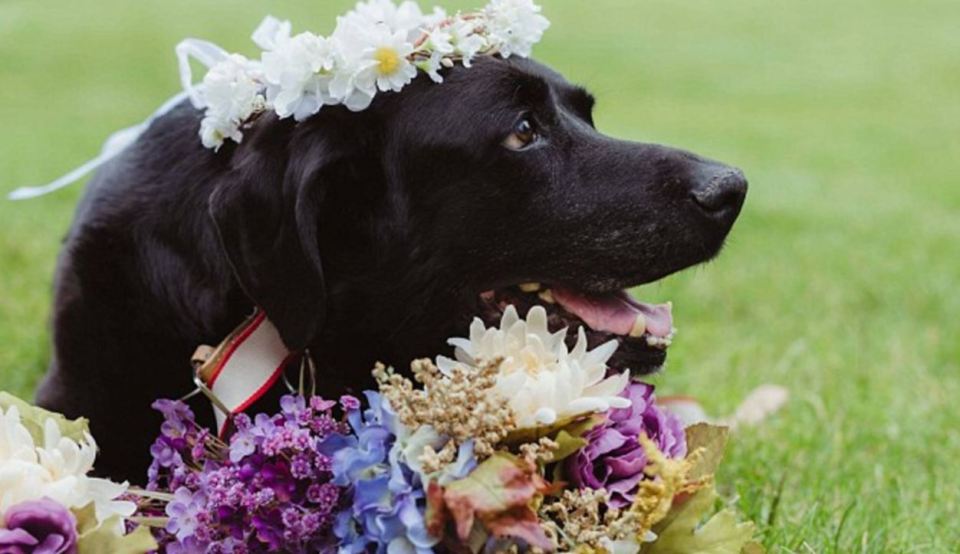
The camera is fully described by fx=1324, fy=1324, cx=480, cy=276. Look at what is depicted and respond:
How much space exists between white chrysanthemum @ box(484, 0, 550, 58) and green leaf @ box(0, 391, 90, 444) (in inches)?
42.3

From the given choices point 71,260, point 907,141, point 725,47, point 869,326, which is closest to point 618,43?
point 725,47

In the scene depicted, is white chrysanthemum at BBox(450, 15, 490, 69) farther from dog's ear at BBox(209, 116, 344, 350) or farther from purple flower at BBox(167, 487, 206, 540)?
purple flower at BBox(167, 487, 206, 540)

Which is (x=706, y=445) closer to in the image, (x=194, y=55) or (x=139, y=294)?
(x=139, y=294)

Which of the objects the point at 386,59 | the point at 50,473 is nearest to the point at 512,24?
the point at 386,59

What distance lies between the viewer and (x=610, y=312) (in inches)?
102

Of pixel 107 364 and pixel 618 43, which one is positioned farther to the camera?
pixel 618 43

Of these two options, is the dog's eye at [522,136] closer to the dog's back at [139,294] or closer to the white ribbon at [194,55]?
the dog's back at [139,294]

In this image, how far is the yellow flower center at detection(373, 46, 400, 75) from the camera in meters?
2.41

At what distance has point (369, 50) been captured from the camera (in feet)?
7.84

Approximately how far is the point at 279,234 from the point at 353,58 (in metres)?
0.34

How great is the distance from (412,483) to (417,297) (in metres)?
0.73

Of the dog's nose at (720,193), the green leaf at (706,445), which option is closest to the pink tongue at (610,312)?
the dog's nose at (720,193)

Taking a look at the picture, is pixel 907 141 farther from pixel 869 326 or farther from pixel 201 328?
pixel 201 328

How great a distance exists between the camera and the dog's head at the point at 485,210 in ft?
8.24
